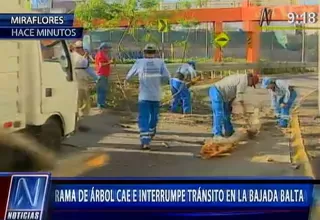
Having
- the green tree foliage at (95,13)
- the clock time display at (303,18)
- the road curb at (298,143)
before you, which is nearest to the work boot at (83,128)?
the green tree foliage at (95,13)

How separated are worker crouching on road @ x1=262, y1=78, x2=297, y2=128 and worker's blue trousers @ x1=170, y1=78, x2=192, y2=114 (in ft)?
1.42

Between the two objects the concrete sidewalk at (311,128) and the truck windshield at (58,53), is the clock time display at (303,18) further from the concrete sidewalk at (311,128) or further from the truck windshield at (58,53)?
the truck windshield at (58,53)

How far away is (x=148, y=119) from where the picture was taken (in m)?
4.20

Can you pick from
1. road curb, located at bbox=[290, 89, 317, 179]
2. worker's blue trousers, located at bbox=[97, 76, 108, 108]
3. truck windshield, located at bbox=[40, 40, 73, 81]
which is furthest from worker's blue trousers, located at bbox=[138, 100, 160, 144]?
road curb, located at bbox=[290, 89, 317, 179]

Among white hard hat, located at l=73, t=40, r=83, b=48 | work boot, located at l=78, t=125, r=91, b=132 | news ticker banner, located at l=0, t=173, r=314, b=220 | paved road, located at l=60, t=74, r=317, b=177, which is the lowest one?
news ticker banner, located at l=0, t=173, r=314, b=220

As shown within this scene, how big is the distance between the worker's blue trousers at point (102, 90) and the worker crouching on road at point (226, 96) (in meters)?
0.59

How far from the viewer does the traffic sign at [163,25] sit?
4.12 m

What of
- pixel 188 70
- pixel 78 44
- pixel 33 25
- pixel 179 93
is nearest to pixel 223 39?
pixel 188 70

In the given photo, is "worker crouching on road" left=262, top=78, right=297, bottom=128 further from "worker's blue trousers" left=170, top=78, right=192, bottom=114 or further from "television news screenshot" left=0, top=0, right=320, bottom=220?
"worker's blue trousers" left=170, top=78, right=192, bottom=114

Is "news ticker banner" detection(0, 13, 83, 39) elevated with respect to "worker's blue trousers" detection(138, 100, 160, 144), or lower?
elevated

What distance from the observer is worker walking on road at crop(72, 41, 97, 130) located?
13.7 feet

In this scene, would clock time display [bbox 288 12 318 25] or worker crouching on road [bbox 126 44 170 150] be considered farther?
worker crouching on road [bbox 126 44 170 150]

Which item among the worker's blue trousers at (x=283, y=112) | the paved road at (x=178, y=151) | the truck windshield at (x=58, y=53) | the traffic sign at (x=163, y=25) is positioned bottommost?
the paved road at (x=178, y=151)

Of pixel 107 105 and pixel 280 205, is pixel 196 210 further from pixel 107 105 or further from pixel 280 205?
pixel 107 105
